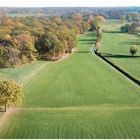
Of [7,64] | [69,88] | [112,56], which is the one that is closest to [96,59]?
[112,56]

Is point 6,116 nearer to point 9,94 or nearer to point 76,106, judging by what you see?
point 9,94

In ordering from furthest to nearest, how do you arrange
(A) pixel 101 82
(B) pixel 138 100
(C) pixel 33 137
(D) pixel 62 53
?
(D) pixel 62 53 < (A) pixel 101 82 < (B) pixel 138 100 < (C) pixel 33 137

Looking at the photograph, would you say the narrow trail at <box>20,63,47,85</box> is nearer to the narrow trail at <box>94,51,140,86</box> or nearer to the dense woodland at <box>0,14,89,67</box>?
the dense woodland at <box>0,14,89,67</box>

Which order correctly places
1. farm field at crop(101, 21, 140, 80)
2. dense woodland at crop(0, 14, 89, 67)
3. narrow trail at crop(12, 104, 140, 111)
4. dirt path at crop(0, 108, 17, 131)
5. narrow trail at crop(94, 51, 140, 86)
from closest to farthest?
dirt path at crop(0, 108, 17, 131) < narrow trail at crop(12, 104, 140, 111) < narrow trail at crop(94, 51, 140, 86) < farm field at crop(101, 21, 140, 80) < dense woodland at crop(0, 14, 89, 67)

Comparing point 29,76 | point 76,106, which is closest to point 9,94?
point 76,106

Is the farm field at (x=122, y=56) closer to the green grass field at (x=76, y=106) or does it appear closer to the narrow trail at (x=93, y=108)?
the green grass field at (x=76, y=106)

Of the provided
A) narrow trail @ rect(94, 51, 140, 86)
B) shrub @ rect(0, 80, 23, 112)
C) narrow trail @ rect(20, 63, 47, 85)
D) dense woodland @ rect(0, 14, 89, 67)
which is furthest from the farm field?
shrub @ rect(0, 80, 23, 112)

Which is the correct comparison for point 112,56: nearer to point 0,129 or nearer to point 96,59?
point 96,59
